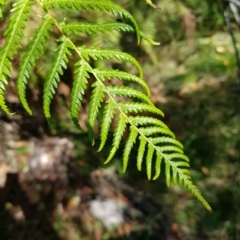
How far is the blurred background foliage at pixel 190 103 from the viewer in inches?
127

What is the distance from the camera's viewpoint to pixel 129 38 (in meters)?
3.80

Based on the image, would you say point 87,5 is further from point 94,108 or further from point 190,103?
point 190,103

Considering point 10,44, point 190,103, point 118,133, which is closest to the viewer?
point 10,44

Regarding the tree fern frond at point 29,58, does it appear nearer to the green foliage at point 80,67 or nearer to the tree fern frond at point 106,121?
the green foliage at point 80,67

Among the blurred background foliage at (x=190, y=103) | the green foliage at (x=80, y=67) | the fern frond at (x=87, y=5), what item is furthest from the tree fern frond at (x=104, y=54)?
the blurred background foliage at (x=190, y=103)

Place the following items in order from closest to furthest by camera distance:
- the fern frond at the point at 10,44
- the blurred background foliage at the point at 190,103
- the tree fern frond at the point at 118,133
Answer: the fern frond at the point at 10,44
the tree fern frond at the point at 118,133
the blurred background foliage at the point at 190,103

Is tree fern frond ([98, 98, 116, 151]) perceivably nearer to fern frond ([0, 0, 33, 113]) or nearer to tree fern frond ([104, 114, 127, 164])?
tree fern frond ([104, 114, 127, 164])

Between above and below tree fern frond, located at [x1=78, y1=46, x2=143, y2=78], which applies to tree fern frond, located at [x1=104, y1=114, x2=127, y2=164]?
below

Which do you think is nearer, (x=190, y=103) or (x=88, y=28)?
(x=88, y=28)

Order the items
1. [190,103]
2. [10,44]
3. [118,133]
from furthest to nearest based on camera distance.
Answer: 1. [190,103]
2. [118,133]
3. [10,44]

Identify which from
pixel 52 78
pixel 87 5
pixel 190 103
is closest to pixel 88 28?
pixel 87 5

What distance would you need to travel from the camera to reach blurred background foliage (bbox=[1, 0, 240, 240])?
3227mm

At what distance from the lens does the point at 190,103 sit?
4.38 m

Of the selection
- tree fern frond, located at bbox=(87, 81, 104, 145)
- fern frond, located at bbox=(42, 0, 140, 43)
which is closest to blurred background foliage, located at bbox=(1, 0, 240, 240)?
fern frond, located at bbox=(42, 0, 140, 43)
